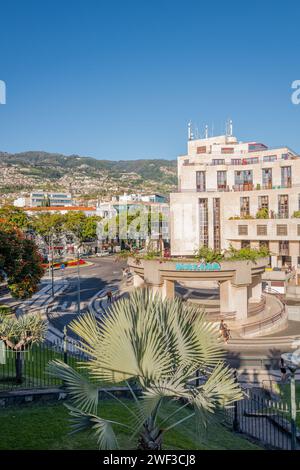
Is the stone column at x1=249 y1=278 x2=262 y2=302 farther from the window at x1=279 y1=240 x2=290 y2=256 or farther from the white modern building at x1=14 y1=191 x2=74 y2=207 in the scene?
the white modern building at x1=14 y1=191 x2=74 y2=207

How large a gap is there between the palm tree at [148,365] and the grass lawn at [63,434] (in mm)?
1222

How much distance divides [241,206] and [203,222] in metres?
5.63

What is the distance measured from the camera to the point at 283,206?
2060 inches

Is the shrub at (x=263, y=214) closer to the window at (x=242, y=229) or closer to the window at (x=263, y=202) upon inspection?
the window at (x=263, y=202)

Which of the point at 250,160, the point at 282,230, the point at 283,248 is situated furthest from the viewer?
the point at 250,160

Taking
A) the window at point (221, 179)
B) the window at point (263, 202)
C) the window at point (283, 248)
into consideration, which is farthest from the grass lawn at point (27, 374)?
the window at point (221, 179)

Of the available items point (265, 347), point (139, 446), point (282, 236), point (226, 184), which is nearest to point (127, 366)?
point (139, 446)

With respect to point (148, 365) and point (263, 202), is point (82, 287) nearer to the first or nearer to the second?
point (263, 202)

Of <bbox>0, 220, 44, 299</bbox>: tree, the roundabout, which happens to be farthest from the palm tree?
the roundabout

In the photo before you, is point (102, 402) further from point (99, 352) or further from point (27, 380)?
point (99, 352)

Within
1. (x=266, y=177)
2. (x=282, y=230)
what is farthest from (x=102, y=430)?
(x=266, y=177)

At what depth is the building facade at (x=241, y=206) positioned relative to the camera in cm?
5138

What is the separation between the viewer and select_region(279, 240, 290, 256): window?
51812mm

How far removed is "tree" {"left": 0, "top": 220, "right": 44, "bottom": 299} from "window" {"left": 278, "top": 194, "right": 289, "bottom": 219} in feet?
115
